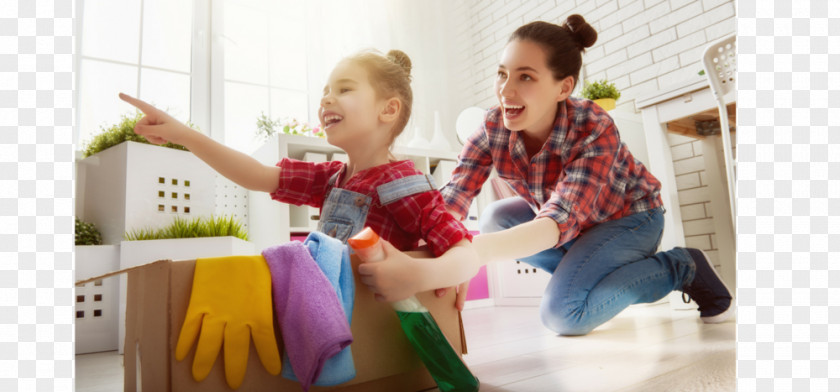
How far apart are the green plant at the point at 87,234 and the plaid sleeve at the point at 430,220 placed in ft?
3.44

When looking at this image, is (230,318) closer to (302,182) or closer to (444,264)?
(444,264)

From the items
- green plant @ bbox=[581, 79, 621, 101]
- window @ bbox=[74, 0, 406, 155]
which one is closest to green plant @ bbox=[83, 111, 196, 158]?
window @ bbox=[74, 0, 406, 155]

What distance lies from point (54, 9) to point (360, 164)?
0.60 metres

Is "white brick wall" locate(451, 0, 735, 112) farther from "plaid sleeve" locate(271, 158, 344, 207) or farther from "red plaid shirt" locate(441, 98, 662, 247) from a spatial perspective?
"plaid sleeve" locate(271, 158, 344, 207)

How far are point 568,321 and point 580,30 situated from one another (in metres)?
0.68

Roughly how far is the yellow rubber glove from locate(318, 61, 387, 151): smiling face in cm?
42

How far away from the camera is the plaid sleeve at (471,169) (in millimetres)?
1160

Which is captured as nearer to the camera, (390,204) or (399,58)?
(390,204)

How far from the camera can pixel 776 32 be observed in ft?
1.12

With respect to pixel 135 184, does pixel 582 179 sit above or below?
below

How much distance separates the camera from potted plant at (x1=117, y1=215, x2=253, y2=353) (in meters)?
1.28

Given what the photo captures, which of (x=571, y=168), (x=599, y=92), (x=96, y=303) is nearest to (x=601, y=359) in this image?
(x=571, y=168)

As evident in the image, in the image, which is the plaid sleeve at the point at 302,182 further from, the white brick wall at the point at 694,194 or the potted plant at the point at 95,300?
the white brick wall at the point at 694,194

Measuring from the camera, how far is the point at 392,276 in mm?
542
